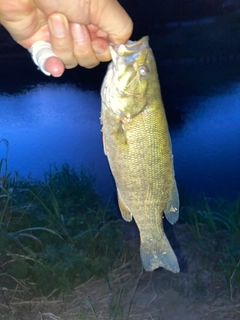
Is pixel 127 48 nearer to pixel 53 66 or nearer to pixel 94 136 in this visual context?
pixel 53 66

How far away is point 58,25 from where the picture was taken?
1.34 metres

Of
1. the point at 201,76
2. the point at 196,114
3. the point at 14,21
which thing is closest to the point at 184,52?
the point at 201,76

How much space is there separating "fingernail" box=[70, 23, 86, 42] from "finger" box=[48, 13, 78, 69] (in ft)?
0.09

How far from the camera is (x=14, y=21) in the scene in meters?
1.48

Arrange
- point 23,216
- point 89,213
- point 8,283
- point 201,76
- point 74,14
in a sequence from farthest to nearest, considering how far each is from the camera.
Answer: point 201,76 → point 89,213 → point 23,216 → point 8,283 → point 74,14

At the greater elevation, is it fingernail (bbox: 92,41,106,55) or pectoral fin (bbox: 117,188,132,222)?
fingernail (bbox: 92,41,106,55)

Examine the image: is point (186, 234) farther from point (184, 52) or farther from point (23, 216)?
point (184, 52)

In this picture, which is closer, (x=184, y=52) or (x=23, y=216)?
(x=23, y=216)

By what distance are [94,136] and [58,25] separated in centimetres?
486

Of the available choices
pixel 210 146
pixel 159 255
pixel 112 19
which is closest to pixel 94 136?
pixel 210 146

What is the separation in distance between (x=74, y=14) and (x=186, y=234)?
257 centimetres

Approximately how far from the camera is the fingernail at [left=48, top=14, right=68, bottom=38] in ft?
4.33

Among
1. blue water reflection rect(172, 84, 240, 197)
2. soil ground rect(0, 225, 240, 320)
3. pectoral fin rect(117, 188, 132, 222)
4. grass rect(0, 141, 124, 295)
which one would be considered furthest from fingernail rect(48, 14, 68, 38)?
blue water reflection rect(172, 84, 240, 197)

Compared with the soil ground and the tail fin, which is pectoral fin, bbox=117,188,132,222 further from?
the soil ground
